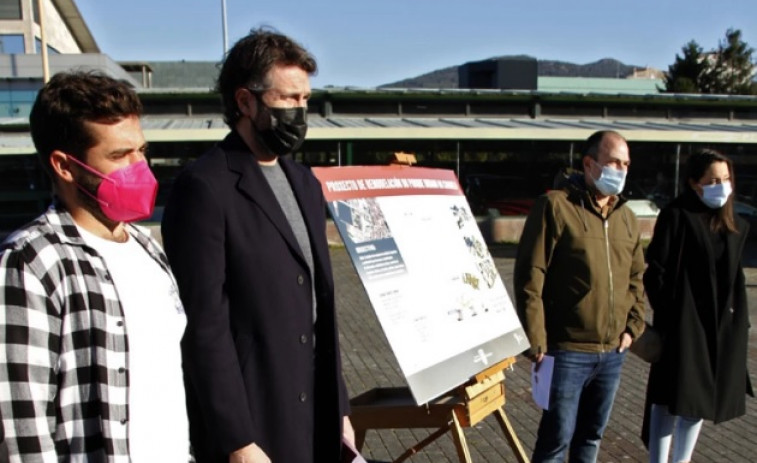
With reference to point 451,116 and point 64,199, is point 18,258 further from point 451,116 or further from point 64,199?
point 451,116

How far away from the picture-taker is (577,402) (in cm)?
373

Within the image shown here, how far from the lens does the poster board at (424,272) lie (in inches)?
117

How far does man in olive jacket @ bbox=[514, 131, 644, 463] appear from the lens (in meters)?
3.66

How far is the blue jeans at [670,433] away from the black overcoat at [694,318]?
15cm

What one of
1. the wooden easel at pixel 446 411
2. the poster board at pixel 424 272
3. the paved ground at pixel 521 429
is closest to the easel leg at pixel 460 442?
the wooden easel at pixel 446 411

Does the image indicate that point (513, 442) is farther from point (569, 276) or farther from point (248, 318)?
point (248, 318)

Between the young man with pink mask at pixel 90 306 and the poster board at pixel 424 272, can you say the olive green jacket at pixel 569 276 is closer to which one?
the poster board at pixel 424 272

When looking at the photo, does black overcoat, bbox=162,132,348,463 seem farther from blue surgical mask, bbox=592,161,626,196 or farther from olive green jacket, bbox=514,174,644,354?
blue surgical mask, bbox=592,161,626,196

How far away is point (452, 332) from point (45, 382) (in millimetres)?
1999

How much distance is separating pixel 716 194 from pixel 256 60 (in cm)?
302

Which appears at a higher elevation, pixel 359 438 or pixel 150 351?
pixel 150 351

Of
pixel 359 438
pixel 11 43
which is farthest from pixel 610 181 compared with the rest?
pixel 11 43

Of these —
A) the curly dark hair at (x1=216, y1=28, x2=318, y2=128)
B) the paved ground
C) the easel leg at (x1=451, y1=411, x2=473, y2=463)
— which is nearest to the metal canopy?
the paved ground

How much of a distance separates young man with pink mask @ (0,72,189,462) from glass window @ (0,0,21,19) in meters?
43.9
